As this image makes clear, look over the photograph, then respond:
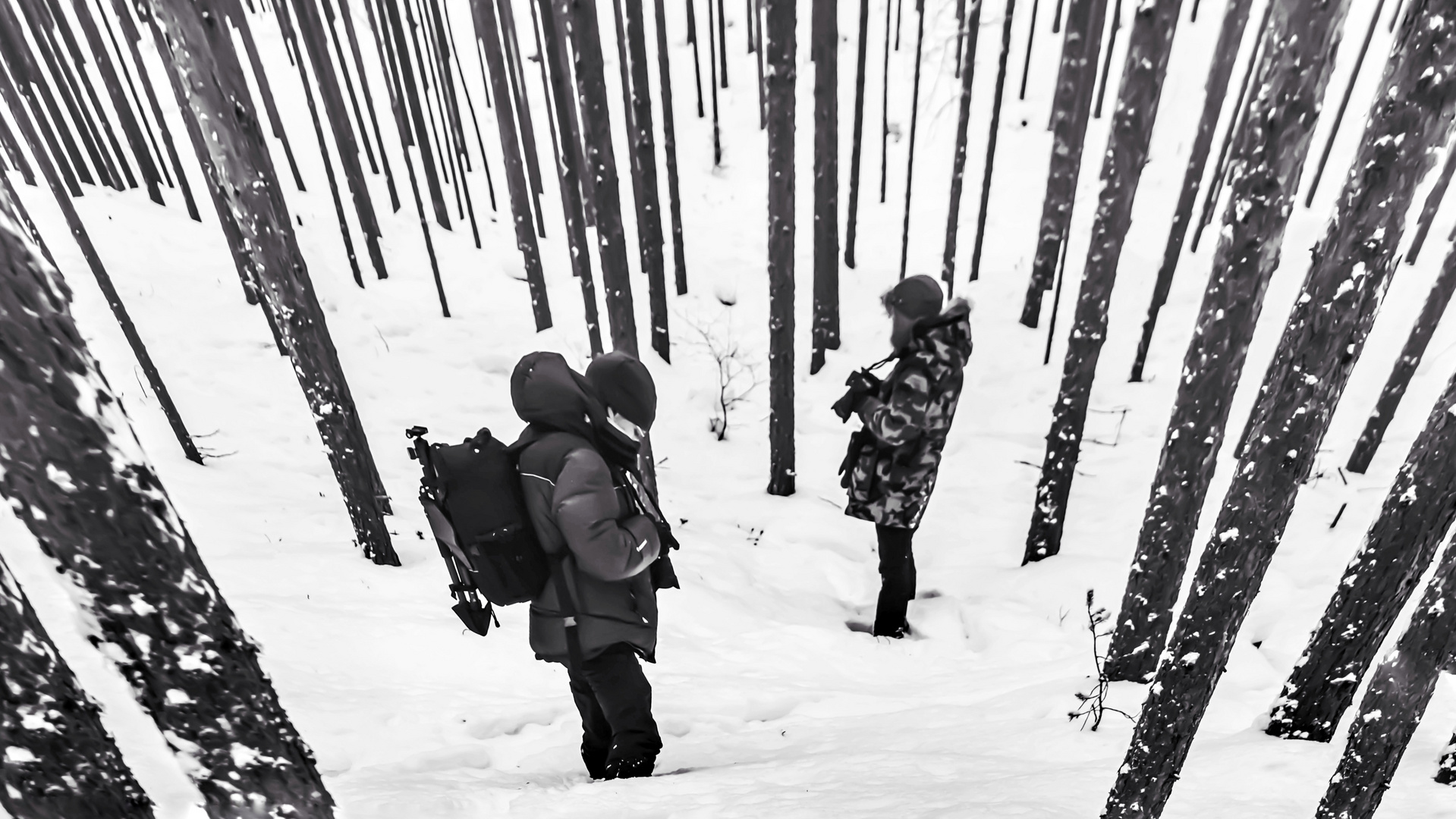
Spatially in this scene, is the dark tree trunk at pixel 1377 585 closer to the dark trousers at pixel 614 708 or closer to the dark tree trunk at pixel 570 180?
the dark trousers at pixel 614 708

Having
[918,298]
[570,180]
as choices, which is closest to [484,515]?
[918,298]

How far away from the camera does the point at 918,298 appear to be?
3623mm

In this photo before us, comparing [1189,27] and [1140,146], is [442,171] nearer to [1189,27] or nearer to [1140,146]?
[1140,146]

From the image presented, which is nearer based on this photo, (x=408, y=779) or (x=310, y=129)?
(x=408, y=779)

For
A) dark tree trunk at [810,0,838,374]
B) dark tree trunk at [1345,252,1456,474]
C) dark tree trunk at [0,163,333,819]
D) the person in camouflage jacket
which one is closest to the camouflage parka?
the person in camouflage jacket

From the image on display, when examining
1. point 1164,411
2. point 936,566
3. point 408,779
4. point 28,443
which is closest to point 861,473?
point 936,566

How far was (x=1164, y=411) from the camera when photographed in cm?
769

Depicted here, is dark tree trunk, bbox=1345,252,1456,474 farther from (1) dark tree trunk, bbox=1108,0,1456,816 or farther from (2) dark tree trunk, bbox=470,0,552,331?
(2) dark tree trunk, bbox=470,0,552,331

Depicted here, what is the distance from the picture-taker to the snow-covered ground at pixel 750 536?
8.70 ft

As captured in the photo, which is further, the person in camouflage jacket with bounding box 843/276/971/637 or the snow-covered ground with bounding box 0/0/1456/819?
the person in camouflage jacket with bounding box 843/276/971/637

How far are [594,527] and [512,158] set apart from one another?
7054 mm

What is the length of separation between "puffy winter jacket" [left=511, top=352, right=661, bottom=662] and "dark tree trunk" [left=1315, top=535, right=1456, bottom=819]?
197 centimetres

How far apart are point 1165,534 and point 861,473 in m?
1.42

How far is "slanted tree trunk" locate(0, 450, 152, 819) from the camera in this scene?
3.99 ft
